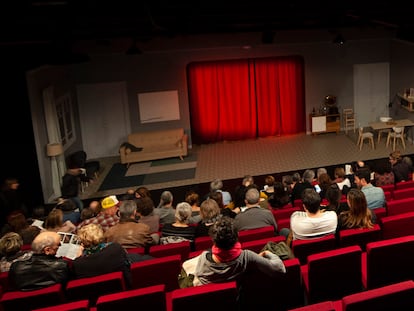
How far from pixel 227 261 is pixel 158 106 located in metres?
10.5

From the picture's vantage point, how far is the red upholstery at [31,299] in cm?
339

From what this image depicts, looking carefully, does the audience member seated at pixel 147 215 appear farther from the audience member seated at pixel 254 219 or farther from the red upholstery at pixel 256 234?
the red upholstery at pixel 256 234

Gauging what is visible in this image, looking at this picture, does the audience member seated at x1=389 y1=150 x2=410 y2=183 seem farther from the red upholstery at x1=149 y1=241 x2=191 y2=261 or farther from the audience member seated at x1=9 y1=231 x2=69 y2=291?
the audience member seated at x1=9 y1=231 x2=69 y2=291

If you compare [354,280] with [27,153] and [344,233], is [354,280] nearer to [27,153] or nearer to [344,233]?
[344,233]

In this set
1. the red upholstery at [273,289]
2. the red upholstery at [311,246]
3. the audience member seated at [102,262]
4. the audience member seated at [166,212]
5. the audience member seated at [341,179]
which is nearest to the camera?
the red upholstery at [273,289]

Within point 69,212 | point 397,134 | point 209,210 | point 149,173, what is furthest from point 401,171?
point 149,173

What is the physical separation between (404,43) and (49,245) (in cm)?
1197

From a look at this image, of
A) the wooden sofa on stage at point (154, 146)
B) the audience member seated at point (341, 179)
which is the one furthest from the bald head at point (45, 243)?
the wooden sofa on stage at point (154, 146)

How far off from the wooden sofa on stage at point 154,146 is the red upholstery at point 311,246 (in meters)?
8.44

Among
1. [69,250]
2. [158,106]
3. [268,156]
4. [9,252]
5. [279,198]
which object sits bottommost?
[268,156]

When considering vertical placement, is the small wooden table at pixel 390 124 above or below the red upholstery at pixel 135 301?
below

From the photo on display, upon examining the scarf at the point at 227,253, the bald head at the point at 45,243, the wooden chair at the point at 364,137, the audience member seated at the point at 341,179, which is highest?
the scarf at the point at 227,253

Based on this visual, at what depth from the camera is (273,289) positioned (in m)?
3.44

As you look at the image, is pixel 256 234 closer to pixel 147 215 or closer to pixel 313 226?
pixel 313 226
